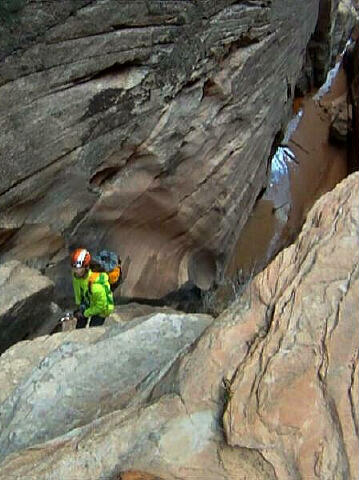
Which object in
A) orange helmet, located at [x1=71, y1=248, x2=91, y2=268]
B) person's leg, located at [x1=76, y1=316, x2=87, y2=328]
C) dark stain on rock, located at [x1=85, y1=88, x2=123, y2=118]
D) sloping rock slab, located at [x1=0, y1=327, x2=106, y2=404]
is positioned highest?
dark stain on rock, located at [x1=85, y1=88, x2=123, y2=118]

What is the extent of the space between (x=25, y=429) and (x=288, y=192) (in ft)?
30.1

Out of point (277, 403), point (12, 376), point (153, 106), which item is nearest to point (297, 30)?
point (153, 106)

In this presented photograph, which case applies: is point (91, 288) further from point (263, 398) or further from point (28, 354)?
point (263, 398)

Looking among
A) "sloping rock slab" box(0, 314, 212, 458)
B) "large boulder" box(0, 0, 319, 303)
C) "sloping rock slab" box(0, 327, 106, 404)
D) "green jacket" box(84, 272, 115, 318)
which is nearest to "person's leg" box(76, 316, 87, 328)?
"green jacket" box(84, 272, 115, 318)

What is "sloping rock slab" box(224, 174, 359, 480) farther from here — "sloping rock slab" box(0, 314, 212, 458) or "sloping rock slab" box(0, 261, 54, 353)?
"sloping rock slab" box(0, 261, 54, 353)

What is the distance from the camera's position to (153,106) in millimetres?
6453

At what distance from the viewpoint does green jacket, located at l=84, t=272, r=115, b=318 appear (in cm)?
568

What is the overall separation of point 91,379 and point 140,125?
3.31 m

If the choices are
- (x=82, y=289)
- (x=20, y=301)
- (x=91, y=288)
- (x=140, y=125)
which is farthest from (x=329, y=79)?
(x=20, y=301)

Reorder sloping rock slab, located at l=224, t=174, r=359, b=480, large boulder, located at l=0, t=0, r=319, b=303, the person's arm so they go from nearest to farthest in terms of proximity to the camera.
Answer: sloping rock slab, located at l=224, t=174, r=359, b=480 → large boulder, located at l=0, t=0, r=319, b=303 → the person's arm

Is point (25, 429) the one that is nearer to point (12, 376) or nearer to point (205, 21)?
point (12, 376)

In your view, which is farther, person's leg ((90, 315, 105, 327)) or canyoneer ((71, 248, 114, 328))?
person's leg ((90, 315, 105, 327))

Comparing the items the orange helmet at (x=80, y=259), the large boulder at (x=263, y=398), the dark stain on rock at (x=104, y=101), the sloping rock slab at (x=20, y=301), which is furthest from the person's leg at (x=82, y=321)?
the large boulder at (x=263, y=398)

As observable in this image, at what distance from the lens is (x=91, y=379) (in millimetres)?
4004
